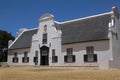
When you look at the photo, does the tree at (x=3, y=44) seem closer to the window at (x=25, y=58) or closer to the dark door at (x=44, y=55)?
the window at (x=25, y=58)

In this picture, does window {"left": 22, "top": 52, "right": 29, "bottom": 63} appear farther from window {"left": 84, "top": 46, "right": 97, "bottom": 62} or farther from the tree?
the tree

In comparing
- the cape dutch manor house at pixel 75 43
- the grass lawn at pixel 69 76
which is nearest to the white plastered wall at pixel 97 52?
the cape dutch manor house at pixel 75 43

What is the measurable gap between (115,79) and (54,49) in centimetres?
1901

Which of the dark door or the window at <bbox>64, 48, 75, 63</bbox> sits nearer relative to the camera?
the window at <bbox>64, 48, 75, 63</bbox>

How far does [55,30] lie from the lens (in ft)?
105

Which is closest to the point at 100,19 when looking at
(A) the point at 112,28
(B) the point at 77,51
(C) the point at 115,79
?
(A) the point at 112,28

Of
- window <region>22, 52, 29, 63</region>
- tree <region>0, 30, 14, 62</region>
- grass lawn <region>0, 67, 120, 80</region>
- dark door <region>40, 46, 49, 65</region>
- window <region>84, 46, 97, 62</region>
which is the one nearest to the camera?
grass lawn <region>0, 67, 120, 80</region>

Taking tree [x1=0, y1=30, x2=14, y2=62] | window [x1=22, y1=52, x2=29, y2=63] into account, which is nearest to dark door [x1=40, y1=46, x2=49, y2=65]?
window [x1=22, y1=52, x2=29, y2=63]

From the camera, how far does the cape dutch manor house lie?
2564cm

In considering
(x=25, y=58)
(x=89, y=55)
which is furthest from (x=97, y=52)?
(x=25, y=58)

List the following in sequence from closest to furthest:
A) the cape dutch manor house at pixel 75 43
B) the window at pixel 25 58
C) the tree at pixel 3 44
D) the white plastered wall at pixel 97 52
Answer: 1. the white plastered wall at pixel 97 52
2. the cape dutch manor house at pixel 75 43
3. the window at pixel 25 58
4. the tree at pixel 3 44

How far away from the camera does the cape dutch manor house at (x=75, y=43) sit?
25641mm

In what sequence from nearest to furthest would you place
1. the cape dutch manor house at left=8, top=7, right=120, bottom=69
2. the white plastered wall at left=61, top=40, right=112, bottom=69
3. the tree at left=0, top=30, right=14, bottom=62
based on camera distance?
the white plastered wall at left=61, top=40, right=112, bottom=69 → the cape dutch manor house at left=8, top=7, right=120, bottom=69 → the tree at left=0, top=30, right=14, bottom=62

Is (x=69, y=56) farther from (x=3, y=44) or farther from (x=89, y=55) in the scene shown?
(x=3, y=44)
